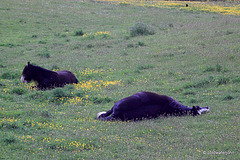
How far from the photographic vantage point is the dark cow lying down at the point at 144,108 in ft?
28.0

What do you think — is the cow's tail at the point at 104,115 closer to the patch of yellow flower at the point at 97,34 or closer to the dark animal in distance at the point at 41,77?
the dark animal in distance at the point at 41,77

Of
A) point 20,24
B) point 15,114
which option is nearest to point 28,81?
point 15,114

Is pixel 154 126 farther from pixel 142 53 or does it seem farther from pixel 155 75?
pixel 142 53

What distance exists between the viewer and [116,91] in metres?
12.2

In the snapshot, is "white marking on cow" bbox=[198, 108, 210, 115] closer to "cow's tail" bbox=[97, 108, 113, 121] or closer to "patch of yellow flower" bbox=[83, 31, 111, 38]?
"cow's tail" bbox=[97, 108, 113, 121]

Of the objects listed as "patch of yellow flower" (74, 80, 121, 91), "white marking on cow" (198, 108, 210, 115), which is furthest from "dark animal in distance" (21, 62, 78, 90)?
"white marking on cow" (198, 108, 210, 115)

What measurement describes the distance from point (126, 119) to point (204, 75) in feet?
22.1

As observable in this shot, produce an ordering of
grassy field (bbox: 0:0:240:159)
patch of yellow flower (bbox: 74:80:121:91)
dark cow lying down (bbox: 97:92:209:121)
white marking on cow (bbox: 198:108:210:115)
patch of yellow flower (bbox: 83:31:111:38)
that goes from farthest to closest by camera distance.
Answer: patch of yellow flower (bbox: 83:31:111:38), patch of yellow flower (bbox: 74:80:121:91), white marking on cow (bbox: 198:108:210:115), dark cow lying down (bbox: 97:92:209:121), grassy field (bbox: 0:0:240:159)

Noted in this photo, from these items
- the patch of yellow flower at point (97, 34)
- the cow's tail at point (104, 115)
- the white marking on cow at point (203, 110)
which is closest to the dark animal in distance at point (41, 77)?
the cow's tail at point (104, 115)

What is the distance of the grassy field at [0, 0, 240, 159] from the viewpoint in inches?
266

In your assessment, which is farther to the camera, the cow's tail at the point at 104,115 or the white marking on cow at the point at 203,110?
the white marking on cow at the point at 203,110

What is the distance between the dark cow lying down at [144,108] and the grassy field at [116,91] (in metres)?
0.29

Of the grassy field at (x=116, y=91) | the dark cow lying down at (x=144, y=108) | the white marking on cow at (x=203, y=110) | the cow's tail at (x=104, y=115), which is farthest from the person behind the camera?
the white marking on cow at (x=203, y=110)

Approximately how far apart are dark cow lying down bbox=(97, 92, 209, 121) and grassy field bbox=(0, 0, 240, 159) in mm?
295
